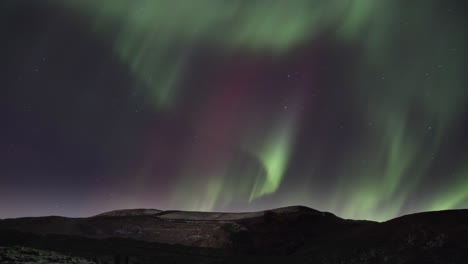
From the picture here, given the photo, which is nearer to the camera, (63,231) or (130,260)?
(130,260)

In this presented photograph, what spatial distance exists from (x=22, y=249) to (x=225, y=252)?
155 ft

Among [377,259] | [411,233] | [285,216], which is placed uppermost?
[285,216]

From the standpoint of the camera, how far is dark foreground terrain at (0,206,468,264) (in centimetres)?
6838

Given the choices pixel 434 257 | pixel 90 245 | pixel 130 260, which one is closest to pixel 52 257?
pixel 130 260

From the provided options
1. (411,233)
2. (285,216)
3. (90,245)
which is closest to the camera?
(411,233)

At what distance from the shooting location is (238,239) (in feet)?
346

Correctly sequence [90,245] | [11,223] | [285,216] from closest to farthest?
[90,245], [11,223], [285,216]

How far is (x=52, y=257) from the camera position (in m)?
53.8

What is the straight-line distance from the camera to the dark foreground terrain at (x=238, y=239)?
68375mm

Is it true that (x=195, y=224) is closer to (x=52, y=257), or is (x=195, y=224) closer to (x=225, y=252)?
(x=225, y=252)

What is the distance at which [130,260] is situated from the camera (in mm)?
68125

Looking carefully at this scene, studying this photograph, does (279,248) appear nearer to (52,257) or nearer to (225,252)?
(225,252)

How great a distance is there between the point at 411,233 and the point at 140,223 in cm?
7634

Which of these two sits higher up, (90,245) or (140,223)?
(140,223)
